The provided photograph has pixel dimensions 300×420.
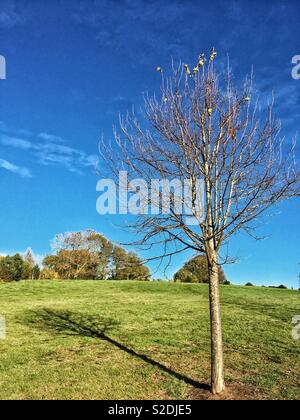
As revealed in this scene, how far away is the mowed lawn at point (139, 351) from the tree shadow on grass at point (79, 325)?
3cm

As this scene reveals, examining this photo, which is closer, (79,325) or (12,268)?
(79,325)

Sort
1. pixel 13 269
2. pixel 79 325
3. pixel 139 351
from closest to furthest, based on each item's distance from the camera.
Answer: pixel 139 351 < pixel 79 325 < pixel 13 269

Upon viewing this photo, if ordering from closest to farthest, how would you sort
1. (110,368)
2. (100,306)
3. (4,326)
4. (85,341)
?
(110,368), (85,341), (4,326), (100,306)

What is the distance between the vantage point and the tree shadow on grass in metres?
10.3

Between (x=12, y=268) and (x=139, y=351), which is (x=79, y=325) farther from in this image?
(x=12, y=268)

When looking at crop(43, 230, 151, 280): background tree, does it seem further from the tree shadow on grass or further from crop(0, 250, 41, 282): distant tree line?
the tree shadow on grass

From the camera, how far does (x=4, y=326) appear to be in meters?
13.9

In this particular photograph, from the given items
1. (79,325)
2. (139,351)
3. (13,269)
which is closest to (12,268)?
(13,269)

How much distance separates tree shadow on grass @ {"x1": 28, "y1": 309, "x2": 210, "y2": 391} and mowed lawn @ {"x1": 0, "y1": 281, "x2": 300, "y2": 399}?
0.09 feet

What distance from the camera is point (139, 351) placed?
9.89m

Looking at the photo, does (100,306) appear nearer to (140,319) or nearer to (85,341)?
(140,319)

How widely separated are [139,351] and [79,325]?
4.61m

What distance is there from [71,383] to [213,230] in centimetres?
421
